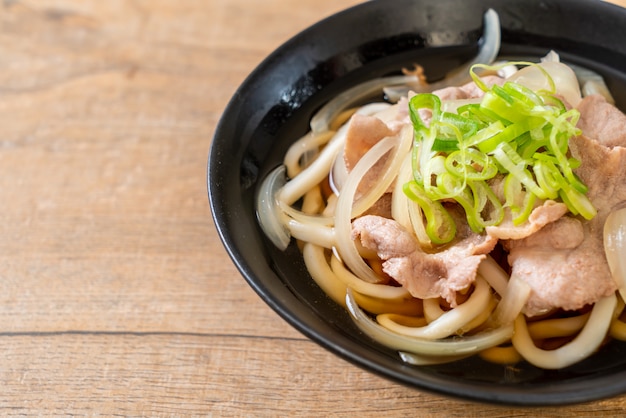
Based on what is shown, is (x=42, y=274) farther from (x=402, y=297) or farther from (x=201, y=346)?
(x=402, y=297)

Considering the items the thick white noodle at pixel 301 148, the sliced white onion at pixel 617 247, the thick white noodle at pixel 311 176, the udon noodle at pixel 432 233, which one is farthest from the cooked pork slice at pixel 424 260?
the thick white noodle at pixel 301 148

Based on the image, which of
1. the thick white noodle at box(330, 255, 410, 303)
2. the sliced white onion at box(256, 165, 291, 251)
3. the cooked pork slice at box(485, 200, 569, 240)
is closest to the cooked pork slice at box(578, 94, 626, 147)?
the cooked pork slice at box(485, 200, 569, 240)

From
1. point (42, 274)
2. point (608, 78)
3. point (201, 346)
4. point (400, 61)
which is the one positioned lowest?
point (42, 274)

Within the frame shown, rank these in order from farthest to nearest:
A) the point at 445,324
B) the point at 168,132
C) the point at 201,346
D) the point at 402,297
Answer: the point at 168,132, the point at 201,346, the point at 402,297, the point at 445,324

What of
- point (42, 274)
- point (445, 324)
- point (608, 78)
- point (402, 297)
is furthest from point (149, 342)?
point (608, 78)

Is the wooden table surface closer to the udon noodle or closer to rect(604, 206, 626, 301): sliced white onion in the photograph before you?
the udon noodle

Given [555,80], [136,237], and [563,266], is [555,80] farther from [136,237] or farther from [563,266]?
[136,237]
